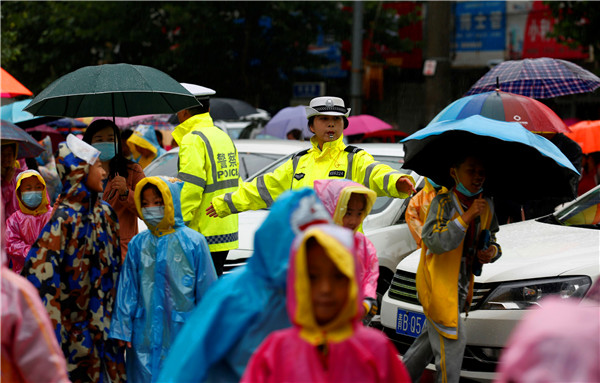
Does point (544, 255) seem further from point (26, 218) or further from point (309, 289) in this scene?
point (26, 218)

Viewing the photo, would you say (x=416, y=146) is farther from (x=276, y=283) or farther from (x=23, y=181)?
(x=23, y=181)

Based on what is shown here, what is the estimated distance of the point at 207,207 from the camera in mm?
6840

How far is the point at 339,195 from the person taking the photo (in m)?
4.72

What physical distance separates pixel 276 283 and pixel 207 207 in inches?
136

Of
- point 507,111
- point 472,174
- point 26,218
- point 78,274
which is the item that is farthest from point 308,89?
point 78,274

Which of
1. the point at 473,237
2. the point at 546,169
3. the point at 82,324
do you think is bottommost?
the point at 82,324

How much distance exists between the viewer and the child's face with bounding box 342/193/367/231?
4742 millimetres

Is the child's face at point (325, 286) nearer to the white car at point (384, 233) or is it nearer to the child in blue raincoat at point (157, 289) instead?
the child in blue raincoat at point (157, 289)

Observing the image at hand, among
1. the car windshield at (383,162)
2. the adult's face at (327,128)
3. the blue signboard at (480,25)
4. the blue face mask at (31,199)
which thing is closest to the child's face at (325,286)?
the adult's face at (327,128)

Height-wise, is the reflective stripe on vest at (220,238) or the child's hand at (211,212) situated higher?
the child's hand at (211,212)

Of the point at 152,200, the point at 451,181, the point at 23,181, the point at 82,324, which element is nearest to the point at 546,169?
the point at 451,181

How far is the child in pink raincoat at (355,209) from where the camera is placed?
4625 millimetres

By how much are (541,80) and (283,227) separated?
584 centimetres

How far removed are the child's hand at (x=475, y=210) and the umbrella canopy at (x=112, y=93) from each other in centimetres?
257
